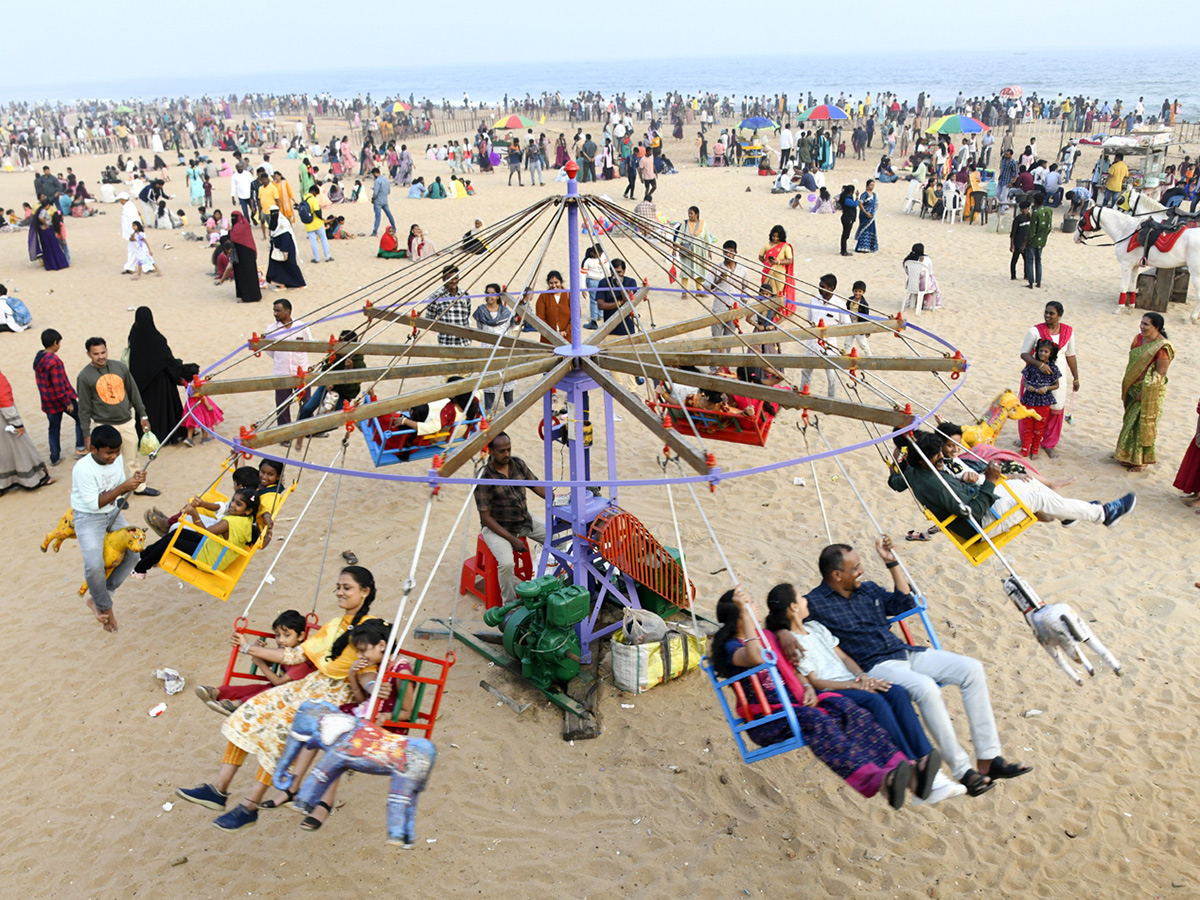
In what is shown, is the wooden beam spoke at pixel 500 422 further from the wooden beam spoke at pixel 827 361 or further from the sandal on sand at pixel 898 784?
the sandal on sand at pixel 898 784

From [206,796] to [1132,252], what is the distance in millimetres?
14537

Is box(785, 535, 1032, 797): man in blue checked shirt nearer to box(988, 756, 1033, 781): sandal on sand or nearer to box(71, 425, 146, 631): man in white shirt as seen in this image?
box(988, 756, 1033, 781): sandal on sand

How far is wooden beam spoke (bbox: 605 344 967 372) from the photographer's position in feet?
15.8

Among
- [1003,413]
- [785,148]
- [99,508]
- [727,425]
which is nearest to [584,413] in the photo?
[727,425]

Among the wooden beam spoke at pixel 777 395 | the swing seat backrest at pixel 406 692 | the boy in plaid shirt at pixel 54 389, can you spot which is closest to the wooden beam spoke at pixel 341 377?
the wooden beam spoke at pixel 777 395

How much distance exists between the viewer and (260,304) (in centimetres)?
1523

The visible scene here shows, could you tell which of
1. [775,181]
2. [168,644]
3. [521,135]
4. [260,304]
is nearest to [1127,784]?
[168,644]

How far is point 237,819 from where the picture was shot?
424 cm

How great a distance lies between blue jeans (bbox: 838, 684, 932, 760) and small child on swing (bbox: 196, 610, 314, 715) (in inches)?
111

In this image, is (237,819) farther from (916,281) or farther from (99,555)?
(916,281)

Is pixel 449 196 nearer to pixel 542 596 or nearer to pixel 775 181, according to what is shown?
pixel 775 181

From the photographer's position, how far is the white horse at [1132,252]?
1281 cm

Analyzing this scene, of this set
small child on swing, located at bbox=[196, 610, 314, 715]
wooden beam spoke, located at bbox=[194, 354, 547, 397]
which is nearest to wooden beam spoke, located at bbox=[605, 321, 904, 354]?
wooden beam spoke, located at bbox=[194, 354, 547, 397]

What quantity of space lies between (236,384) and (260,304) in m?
11.0
